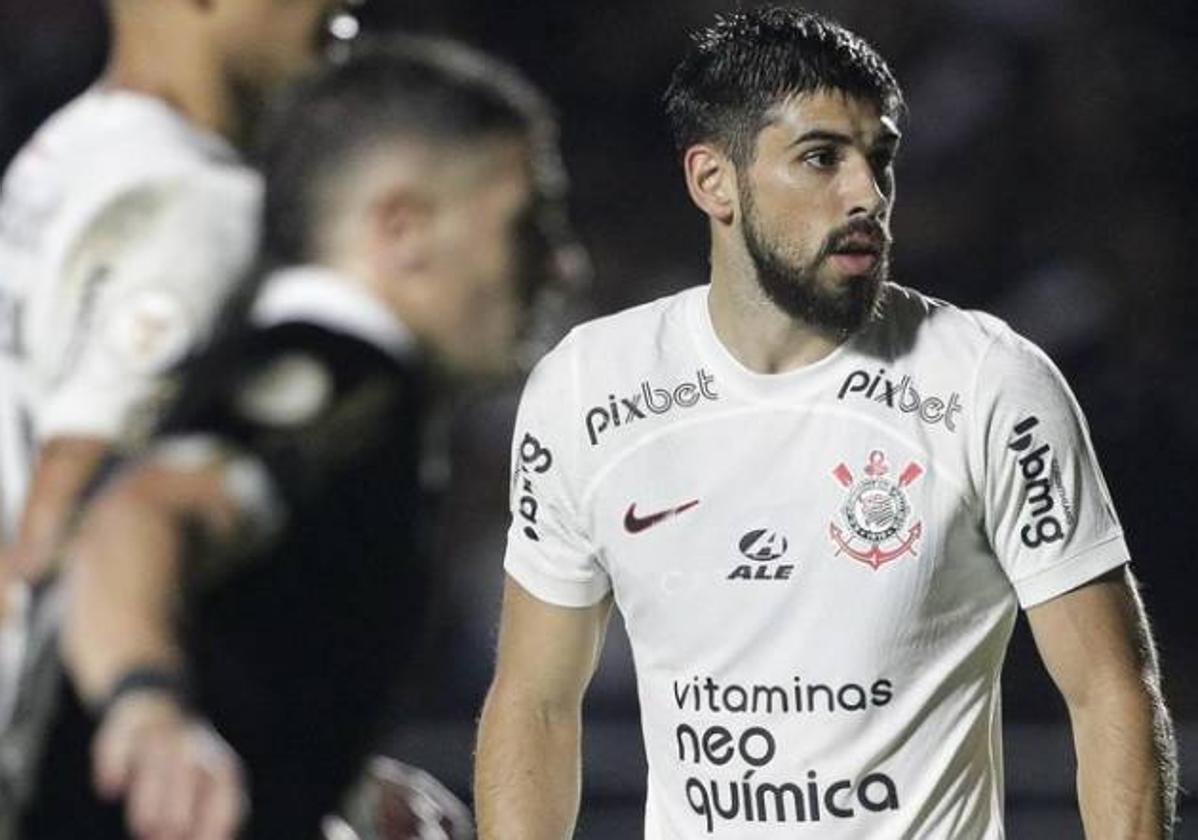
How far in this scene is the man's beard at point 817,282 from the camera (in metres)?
2.27

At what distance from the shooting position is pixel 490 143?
2.92 m

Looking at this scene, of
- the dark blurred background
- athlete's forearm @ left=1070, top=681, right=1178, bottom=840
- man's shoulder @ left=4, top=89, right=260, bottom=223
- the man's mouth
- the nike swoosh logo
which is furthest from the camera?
the dark blurred background

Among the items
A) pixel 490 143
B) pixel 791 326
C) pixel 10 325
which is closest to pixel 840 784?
pixel 791 326

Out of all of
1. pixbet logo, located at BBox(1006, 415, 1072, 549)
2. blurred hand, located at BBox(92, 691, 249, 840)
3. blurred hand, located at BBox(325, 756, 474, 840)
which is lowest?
blurred hand, located at BBox(325, 756, 474, 840)

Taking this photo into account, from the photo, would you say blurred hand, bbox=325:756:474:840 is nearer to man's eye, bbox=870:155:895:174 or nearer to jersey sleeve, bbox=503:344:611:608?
jersey sleeve, bbox=503:344:611:608

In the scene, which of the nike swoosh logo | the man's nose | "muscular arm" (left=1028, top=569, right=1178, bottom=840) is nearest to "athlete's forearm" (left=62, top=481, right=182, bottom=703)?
the nike swoosh logo

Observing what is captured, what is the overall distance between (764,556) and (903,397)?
21cm

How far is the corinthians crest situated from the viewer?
2273 millimetres

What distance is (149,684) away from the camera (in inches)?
108

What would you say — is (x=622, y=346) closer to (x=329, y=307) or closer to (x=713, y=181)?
(x=713, y=181)

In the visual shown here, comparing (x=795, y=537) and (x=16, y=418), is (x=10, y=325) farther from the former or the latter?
(x=795, y=537)

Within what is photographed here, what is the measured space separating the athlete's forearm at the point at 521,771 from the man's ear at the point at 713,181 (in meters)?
0.56

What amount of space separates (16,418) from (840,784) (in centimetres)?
121

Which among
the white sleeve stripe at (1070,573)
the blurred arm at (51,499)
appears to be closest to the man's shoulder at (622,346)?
the white sleeve stripe at (1070,573)
